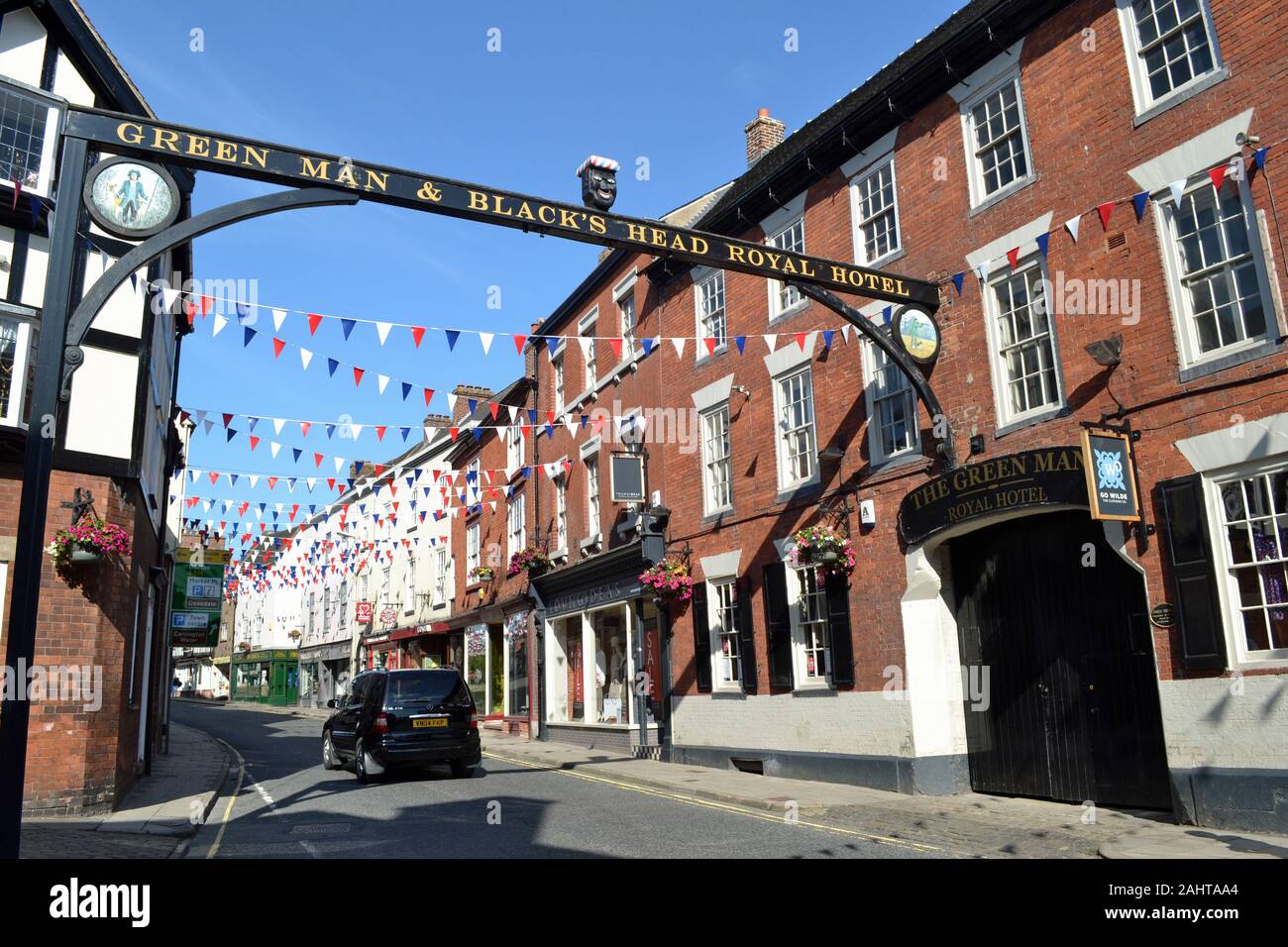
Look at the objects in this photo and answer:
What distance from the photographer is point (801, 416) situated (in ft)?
48.8

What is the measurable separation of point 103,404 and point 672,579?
9387 mm

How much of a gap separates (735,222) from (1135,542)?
31.5 feet

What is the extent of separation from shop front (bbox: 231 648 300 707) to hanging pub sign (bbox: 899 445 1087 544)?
4968cm

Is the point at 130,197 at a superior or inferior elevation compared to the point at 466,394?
inferior

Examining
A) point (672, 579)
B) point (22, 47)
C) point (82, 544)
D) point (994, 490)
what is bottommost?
point (672, 579)

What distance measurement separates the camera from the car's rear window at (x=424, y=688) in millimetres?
14258

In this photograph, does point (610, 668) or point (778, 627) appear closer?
point (778, 627)

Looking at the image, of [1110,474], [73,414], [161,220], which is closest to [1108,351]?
[1110,474]

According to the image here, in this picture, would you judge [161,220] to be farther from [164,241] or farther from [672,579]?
[672,579]

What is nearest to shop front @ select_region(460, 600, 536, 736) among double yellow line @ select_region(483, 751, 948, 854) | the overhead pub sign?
the overhead pub sign

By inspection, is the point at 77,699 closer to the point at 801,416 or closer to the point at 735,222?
the point at 801,416

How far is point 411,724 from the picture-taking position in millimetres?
13938

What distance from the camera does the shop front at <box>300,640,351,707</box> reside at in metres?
46.2

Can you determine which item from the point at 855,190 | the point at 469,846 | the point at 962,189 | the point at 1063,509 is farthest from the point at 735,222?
the point at 469,846
